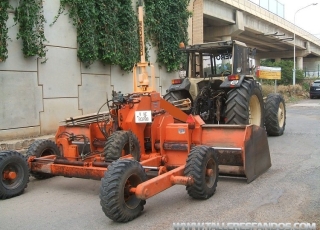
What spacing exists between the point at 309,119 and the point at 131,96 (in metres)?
10.7

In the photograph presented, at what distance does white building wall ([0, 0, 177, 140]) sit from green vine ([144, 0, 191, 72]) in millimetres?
2806

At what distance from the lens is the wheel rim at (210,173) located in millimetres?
5630

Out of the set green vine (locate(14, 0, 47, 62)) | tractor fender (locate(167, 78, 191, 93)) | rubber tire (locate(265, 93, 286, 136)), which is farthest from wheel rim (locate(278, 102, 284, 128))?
green vine (locate(14, 0, 47, 62))

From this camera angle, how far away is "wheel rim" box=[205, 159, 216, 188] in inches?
222

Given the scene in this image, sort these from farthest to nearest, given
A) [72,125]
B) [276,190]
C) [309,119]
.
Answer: [309,119] → [72,125] → [276,190]

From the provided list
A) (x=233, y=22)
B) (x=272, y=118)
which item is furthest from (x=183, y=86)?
(x=233, y=22)

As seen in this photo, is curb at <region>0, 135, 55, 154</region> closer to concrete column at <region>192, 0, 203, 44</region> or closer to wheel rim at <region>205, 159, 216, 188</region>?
wheel rim at <region>205, 159, 216, 188</region>

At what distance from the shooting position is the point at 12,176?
5.96 m

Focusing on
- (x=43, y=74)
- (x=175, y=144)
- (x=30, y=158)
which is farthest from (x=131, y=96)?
(x=43, y=74)

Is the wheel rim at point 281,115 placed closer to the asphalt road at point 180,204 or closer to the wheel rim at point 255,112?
the wheel rim at point 255,112

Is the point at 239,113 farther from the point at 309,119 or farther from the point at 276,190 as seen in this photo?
the point at 309,119

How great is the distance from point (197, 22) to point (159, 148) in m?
14.0

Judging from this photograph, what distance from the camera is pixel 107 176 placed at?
4.65 meters

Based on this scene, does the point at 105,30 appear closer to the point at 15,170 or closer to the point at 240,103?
the point at 240,103
